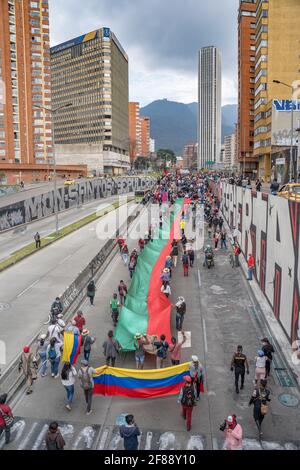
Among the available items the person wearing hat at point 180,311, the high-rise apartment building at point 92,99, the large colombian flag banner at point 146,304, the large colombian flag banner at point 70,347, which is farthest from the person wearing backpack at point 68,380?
the high-rise apartment building at point 92,99

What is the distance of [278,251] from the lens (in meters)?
17.7

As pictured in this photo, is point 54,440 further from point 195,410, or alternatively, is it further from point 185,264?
point 185,264

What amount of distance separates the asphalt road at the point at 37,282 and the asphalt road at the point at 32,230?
3.23 metres

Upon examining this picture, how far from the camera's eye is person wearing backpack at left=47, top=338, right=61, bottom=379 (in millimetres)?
13055

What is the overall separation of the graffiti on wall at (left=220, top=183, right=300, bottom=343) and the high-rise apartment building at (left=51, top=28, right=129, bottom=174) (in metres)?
126

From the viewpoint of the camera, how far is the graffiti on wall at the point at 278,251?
1498 centimetres

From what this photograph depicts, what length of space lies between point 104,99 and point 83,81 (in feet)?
58.6

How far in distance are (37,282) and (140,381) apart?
1413 centimetres

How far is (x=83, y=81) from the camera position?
174000 mm

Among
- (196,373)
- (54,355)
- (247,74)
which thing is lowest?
(54,355)

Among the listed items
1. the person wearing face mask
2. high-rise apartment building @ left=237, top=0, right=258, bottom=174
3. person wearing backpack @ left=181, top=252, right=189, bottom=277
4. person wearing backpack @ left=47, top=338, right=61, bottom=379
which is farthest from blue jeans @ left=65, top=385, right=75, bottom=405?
high-rise apartment building @ left=237, top=0, right=258, bottom=174

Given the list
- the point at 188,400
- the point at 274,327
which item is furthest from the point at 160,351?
the point at 274,327

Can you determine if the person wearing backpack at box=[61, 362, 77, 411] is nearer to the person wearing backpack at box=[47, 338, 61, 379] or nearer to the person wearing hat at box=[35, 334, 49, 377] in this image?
the person wearing backpack at box=[47, 338, 61, 379]

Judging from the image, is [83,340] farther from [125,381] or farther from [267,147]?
[267,147]
